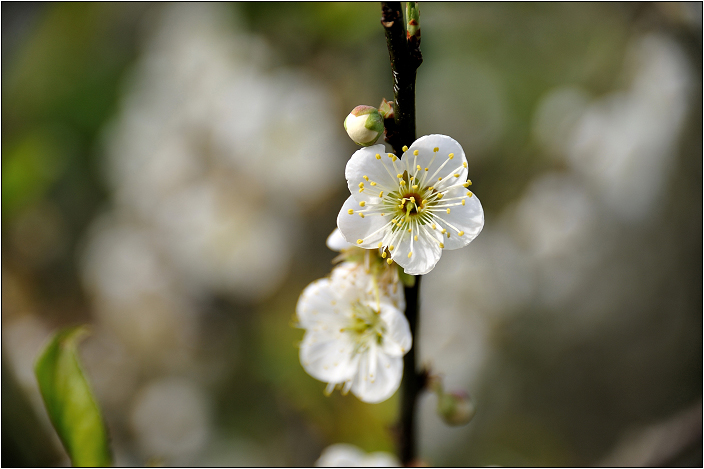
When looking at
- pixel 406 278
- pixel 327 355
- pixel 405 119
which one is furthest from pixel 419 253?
pixel 327 355

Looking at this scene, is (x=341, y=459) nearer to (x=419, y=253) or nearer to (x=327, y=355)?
(x=327, y=355)

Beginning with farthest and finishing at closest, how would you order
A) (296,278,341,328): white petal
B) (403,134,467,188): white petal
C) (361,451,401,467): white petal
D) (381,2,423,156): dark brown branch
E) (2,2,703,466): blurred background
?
(2,2,703,466): blurred background
(361,451,401,467): white petal
(296,278,341,328): white petal
(403,134,467,188): white petal
(381,2,423,156): dark brown branch

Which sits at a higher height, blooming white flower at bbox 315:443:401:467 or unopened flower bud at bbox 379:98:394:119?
unopened flower bud at bbox 379:98:394:119

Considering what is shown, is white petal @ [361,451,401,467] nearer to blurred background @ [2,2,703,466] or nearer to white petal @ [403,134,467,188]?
white petal @ [403,134,467,188]

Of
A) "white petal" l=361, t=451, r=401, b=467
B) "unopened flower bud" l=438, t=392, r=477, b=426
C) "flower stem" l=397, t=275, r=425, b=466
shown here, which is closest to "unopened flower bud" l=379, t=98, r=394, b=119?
"flower stem" l=397, t=275, r=425, b=466

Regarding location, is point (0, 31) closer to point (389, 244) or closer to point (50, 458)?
point (50, 458)

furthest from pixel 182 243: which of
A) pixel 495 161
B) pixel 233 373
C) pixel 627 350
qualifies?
pixel 627 350

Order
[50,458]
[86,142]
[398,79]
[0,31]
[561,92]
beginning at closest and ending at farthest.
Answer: [398,79] < [50,458] < [561,92] < [0,31] < [86,142]
